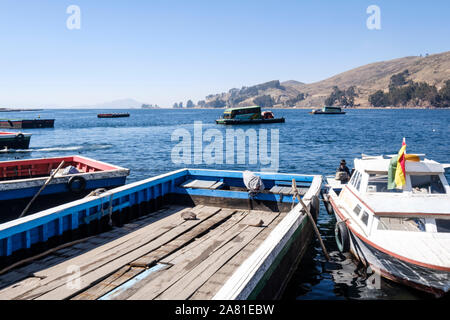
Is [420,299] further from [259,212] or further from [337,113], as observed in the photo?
[337,113]

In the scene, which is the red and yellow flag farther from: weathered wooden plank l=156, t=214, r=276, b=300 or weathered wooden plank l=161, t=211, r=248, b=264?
weathered wooden plank l=161, t=211, r=248, b=264

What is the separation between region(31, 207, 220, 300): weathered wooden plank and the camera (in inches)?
256

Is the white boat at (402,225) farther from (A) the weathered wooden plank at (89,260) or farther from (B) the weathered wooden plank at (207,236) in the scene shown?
(A) the weathered wooden plank at (89,260)

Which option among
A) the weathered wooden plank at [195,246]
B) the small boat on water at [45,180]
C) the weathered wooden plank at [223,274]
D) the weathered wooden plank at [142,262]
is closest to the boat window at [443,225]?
the weathered wooden plank at [223,274]

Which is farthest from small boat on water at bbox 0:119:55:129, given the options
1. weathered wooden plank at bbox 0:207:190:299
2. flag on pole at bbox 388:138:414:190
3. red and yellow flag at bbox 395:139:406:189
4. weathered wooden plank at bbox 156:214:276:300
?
red and yellow flag at bbox 395:139:406:189

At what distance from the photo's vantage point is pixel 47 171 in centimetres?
Result: 1823

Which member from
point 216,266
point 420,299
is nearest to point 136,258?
point 216,266

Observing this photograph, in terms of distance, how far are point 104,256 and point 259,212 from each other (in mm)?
5391

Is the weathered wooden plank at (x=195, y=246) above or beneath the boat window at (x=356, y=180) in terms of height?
beneath

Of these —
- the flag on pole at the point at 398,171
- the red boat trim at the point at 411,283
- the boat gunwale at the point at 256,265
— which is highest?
the flag on pole at the point at 398,171

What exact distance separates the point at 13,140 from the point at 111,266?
136 ft

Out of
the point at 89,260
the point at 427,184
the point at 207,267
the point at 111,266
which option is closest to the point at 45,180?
the point at 89,260

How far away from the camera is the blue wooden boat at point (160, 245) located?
664cm

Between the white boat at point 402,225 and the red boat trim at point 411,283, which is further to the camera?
the red boat trim at point 411,283
